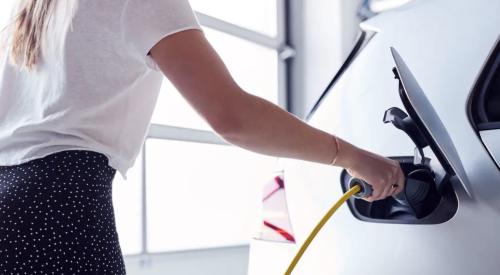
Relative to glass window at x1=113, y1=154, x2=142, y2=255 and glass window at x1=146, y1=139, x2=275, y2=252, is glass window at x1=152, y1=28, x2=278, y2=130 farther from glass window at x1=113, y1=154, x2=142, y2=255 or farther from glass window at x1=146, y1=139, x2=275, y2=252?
glass window at x1=113, y1=154, x2=142, y2=255

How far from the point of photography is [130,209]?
2557 millimetres

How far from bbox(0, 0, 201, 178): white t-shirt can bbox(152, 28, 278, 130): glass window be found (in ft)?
A: 5.68

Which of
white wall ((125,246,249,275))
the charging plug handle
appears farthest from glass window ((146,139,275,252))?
the charging plug handle

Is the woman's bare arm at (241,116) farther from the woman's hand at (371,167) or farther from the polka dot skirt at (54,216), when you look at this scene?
the polka dot skirt at (54,216)

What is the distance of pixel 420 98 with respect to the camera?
92cm

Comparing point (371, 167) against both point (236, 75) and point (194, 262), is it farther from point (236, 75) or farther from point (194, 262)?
point (236, 75)

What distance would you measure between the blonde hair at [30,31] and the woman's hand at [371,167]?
513 millimetres

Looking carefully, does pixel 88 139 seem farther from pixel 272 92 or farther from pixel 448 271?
pixel 272 92

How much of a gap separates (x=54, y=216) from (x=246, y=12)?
9.00 ft

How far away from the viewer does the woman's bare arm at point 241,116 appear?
85 centimetres

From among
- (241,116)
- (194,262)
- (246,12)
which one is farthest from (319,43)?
(241,116)

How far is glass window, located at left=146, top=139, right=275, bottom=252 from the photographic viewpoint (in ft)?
8.79

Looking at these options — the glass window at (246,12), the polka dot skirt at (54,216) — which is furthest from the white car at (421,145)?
the glass window at (246,12)

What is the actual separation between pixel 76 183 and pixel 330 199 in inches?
19.6
